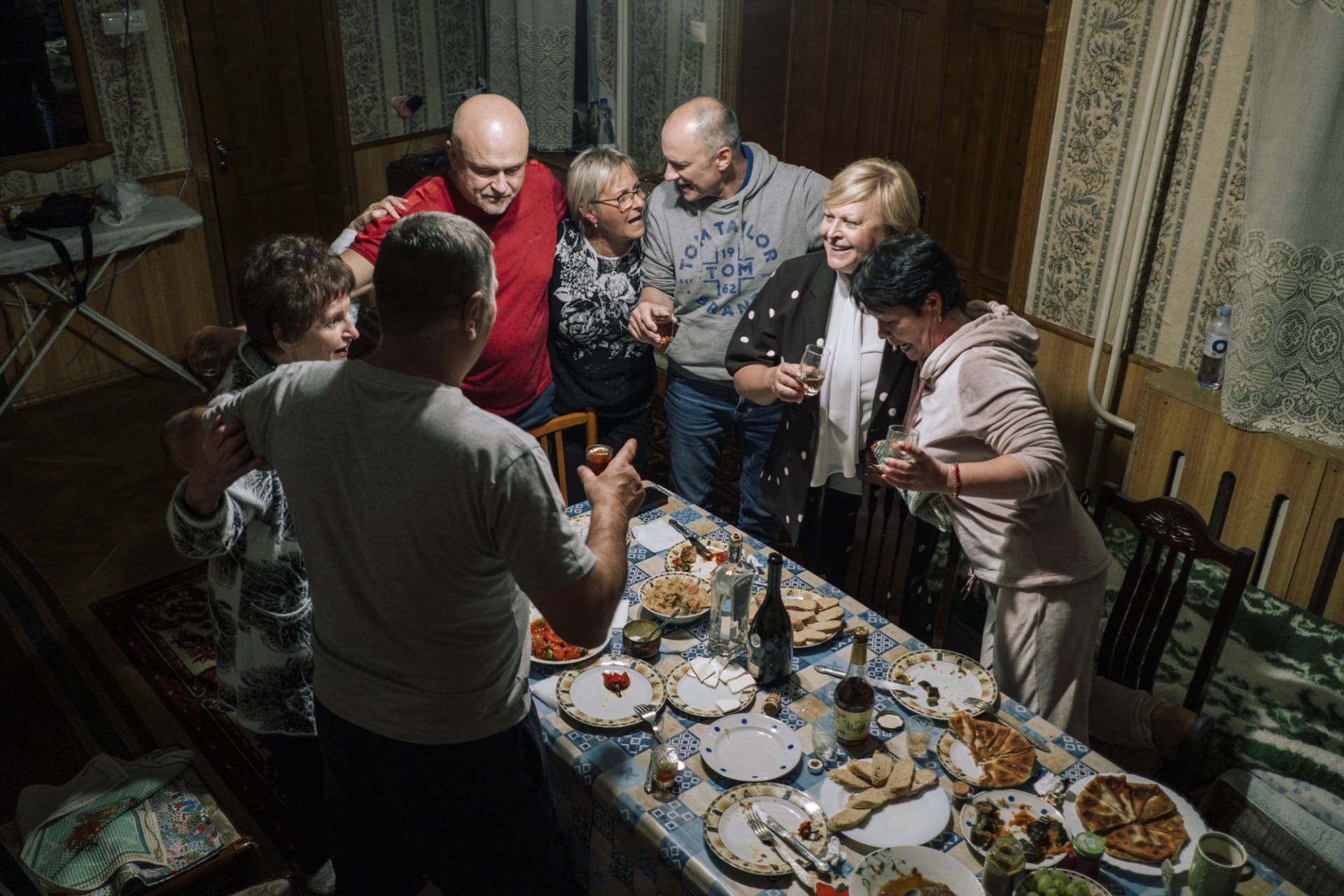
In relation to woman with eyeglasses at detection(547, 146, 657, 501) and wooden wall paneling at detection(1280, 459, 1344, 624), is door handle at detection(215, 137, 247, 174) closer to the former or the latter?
woman with eyeglasses at detection(547, 146, 657, 501)

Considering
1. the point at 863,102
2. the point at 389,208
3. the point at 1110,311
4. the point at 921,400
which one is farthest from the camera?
the point at 863,102

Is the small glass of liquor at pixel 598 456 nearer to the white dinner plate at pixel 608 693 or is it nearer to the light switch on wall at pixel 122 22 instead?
the white dinner plate at pixel 608 693

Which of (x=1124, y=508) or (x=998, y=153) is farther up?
(x=998, y=153)

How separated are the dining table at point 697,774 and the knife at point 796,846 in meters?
0.03

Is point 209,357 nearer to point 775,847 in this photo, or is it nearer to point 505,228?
point 505,228

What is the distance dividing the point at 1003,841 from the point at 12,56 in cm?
501

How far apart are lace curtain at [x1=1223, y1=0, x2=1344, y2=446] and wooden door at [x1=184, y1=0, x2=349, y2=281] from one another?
14.6 ft

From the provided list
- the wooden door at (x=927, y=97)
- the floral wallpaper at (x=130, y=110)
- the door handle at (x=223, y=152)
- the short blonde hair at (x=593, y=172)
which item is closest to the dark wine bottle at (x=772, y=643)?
the short blonde hair at (x=593, y=172)

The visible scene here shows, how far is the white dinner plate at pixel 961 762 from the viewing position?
1828 mm

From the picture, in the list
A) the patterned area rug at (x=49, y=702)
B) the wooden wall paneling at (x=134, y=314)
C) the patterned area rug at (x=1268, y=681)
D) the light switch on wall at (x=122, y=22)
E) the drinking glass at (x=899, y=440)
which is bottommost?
the patterned area rug at (x=49, y=702)

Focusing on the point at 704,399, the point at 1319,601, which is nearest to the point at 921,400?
the point at 704,399

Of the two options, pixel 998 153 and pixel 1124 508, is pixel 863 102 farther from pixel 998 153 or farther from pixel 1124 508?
pixel 1124 508

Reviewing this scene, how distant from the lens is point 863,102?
178 inches

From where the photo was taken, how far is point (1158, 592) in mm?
2365
